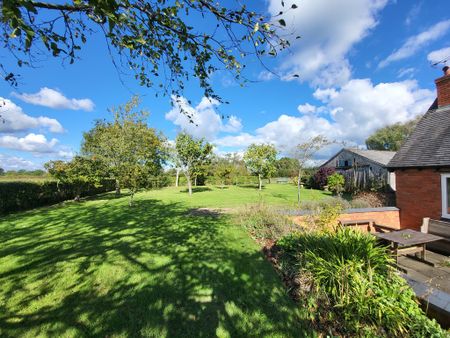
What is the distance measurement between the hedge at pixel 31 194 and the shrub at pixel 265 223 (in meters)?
13.5

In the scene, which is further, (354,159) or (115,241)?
(354,159)

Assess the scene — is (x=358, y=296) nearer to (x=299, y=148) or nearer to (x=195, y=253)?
(x=195, y=253)

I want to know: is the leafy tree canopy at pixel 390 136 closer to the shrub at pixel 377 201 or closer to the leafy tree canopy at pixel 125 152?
the shrub at pixel 377 201

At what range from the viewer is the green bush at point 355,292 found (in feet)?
10.1

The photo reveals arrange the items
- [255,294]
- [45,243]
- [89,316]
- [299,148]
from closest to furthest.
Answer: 1. [89,316]
2. [255,294]
3. [45,243]
4. [299,148]

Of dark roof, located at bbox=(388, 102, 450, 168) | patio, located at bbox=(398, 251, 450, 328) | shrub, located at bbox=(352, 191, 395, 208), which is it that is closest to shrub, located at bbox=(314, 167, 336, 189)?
shrub, located at bbox=(352, 191, 395, 208)

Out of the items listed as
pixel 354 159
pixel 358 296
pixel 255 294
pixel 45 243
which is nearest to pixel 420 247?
pixel 358 296

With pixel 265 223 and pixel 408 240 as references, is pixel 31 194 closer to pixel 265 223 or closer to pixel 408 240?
pixel 265 223

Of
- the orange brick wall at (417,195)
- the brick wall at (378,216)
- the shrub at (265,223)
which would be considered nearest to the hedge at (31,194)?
the shrub at (265,223)

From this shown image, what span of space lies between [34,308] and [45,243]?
3.78 m

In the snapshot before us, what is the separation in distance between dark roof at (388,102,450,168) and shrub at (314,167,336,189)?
17.8 m

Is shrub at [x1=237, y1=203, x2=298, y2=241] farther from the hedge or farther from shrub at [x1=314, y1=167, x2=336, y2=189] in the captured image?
shrub at [x1=314, y1=167, x2=336, y2=189]

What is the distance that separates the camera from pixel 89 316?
133 inches

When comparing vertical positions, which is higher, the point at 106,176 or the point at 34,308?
the point at 106,176
